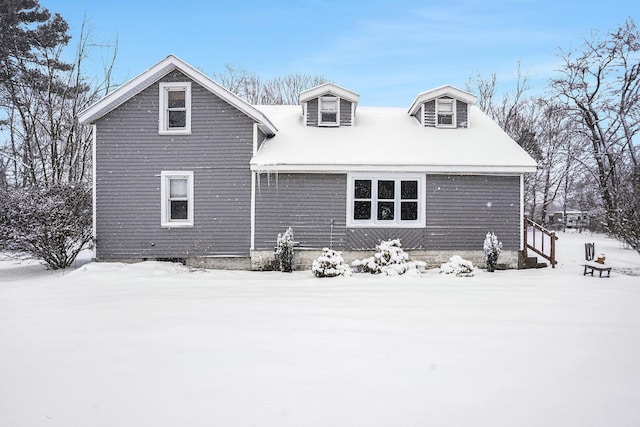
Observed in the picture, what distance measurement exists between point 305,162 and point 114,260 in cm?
682

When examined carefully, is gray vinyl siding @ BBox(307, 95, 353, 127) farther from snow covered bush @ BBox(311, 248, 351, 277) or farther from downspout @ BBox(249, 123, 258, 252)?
snow covered bush @ BBox(311, 248, 351, 277)

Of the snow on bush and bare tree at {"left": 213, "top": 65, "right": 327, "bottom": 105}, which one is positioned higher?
bare tree at {"left": 213, "top": 65, "right": 327, "bottom": 105}

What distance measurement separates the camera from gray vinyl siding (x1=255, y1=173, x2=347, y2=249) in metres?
12.9

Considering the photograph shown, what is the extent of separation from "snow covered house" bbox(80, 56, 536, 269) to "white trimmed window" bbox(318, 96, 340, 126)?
1.99 metres

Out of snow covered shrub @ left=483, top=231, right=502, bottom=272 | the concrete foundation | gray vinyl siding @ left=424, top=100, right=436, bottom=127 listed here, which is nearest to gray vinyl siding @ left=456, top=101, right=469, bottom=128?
gray vinyl siding @ left=424, top=100, right=436, bottom=127

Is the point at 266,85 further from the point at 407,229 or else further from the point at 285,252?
the point at 285,252

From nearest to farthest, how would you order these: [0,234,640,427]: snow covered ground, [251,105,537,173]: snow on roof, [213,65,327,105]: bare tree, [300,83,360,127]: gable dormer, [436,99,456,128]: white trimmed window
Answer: [0,234,640,427]: snow covered ground, [251,105,537,173]: snow on roof, [300,83,360,127]: gable dormer, [436,99,456,128]: white trimmed window, [213,65,327,105]: bare tree

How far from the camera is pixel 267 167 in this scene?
12.4 meters

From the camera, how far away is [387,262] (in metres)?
11.9

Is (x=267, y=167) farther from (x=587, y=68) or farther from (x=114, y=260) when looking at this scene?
(x=587, y=68)

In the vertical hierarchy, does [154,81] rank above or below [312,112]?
above

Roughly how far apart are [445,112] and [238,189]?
8086mm

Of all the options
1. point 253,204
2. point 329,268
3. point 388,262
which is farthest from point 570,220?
point 253,204

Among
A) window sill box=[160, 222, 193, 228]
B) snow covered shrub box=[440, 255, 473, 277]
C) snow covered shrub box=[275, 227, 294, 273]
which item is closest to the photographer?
snow covered shrub box=[440, 255, 473, 277]
